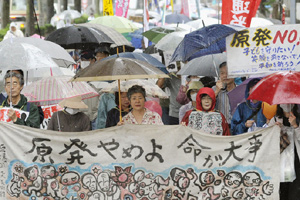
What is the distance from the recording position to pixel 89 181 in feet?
21.9

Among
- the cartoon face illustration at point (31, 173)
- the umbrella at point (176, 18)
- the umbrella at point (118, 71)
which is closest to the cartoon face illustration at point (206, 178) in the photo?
the umbrella at point (118, 71)

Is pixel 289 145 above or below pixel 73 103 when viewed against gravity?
below

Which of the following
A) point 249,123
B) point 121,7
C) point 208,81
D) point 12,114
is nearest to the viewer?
point 12,114

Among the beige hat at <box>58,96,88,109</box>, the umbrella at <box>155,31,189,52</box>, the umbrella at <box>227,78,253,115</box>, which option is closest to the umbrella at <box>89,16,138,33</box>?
the umbrella at <box>155,31,189,52</box>

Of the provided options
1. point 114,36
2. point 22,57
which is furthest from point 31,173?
point 114,36

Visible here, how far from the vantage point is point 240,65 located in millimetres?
7668

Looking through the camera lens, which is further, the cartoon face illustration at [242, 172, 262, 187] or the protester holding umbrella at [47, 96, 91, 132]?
the protester holding umbrella at [47, 96, 91, 132]

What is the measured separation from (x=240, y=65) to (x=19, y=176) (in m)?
2.98

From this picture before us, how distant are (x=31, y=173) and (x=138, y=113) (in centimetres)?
152

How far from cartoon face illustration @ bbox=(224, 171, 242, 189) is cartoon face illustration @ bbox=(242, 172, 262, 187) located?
0.06 meters

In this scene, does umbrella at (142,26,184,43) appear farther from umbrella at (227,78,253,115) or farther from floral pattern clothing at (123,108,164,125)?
floral pattern clothing at (123,108,164,125)

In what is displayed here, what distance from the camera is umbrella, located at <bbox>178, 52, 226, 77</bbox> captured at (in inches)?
374

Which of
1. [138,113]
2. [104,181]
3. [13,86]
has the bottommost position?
[104,181]

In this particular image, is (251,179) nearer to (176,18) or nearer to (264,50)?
(264,50)
